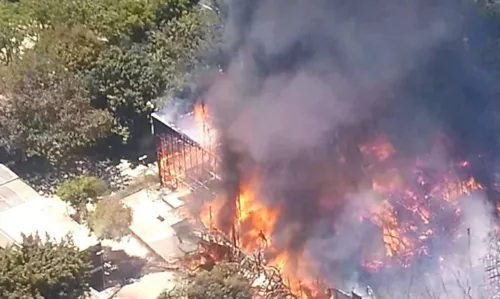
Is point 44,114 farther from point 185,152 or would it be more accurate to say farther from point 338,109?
point 338,109

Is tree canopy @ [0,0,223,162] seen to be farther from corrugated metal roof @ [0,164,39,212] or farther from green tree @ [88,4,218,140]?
corrugated metal roof @ [0,164,39,212]

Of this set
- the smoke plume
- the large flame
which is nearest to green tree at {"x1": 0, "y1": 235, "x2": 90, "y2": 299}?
the large flame

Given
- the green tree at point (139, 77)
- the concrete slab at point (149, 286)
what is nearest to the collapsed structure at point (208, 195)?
the concrete slab at point (149, 286)

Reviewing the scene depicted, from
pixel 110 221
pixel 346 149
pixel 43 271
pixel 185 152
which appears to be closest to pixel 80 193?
pixel 110 221

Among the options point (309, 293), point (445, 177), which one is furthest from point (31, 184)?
point (445, 177)

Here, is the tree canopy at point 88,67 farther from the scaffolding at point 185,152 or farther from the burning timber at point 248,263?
the burning timber at point 248,263
